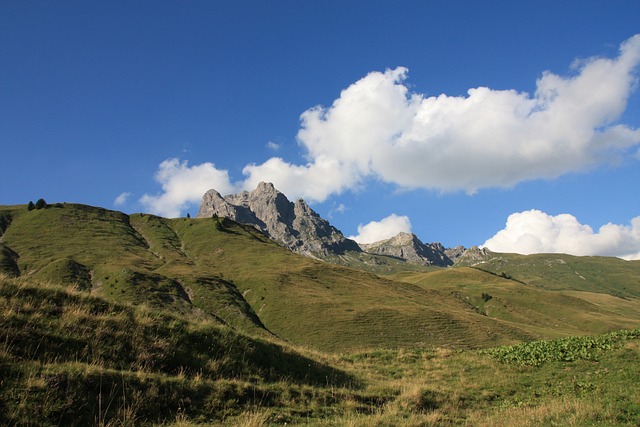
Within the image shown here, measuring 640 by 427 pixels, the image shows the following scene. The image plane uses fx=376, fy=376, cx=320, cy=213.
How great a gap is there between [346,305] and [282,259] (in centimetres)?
4589

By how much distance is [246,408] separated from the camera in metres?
13.2

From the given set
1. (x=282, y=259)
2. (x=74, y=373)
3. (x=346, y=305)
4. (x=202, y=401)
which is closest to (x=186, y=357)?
(x=202, y=401)

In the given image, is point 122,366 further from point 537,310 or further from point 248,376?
point 537,310

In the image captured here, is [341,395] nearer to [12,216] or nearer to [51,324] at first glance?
[51,324]

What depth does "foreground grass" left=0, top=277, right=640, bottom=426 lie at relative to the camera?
11.1 m

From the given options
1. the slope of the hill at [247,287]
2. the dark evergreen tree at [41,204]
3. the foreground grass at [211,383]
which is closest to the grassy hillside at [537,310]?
the slope of the hill at [247,287]

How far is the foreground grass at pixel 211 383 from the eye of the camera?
437 inches

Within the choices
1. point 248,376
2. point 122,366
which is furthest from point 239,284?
point 122,366

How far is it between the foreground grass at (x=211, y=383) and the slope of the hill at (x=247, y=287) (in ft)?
104

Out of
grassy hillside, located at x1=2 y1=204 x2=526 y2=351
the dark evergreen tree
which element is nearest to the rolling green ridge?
grassy hillside, located at x1=2 y1=204 x2=526 y2=351

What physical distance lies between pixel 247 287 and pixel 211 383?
303 ft

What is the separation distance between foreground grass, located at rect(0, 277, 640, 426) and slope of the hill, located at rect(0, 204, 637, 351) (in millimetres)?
31765

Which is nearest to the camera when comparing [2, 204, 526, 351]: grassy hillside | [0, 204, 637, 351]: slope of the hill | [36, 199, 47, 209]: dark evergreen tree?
[2, 204, 526, 351]: grassy hillside

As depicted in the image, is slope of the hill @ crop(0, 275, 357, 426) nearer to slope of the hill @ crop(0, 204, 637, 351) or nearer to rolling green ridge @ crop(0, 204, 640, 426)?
rolling green ridge @ crop(0, 204, 640, 426)
